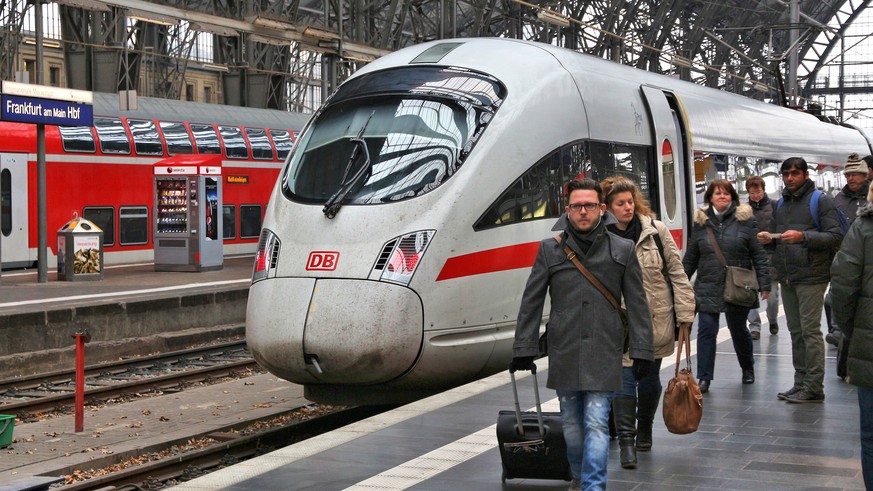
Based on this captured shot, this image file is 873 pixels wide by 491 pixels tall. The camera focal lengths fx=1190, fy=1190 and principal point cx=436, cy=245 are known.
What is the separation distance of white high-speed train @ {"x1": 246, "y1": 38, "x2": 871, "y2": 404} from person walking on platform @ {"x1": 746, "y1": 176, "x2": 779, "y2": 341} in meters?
1.41

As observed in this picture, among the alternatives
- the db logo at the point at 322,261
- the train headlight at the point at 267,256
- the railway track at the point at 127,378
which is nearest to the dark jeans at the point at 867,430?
the db logo at the point at 322,261

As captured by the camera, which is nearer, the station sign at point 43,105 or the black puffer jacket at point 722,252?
the black puffer jacket at point 722,252

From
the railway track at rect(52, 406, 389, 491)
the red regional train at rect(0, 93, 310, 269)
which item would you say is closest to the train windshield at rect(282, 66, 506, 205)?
the railway track at rect(52, 406, 389, 491)

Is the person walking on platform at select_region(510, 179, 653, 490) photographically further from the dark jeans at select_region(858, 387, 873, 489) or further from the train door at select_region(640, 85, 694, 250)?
the train door at select_region(640, 85, 694, 250)

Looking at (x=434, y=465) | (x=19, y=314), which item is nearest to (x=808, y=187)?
(x=434, y=465)

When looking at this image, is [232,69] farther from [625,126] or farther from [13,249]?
[625,126]

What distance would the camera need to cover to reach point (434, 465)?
674 cm

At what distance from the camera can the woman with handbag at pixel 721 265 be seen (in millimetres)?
9180

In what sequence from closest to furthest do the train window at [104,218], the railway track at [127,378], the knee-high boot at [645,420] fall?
the knee-high boot at [645,420] → the railway track at [127,378] → the train window at [104,218]

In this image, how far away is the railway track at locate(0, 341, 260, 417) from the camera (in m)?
12.5

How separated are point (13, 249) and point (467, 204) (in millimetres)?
15126

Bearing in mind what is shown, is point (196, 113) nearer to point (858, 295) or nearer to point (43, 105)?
point (43, 105)

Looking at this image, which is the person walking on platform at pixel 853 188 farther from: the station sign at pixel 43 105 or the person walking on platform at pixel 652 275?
the station sign at pixel 43 105

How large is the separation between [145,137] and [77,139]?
1.98m
